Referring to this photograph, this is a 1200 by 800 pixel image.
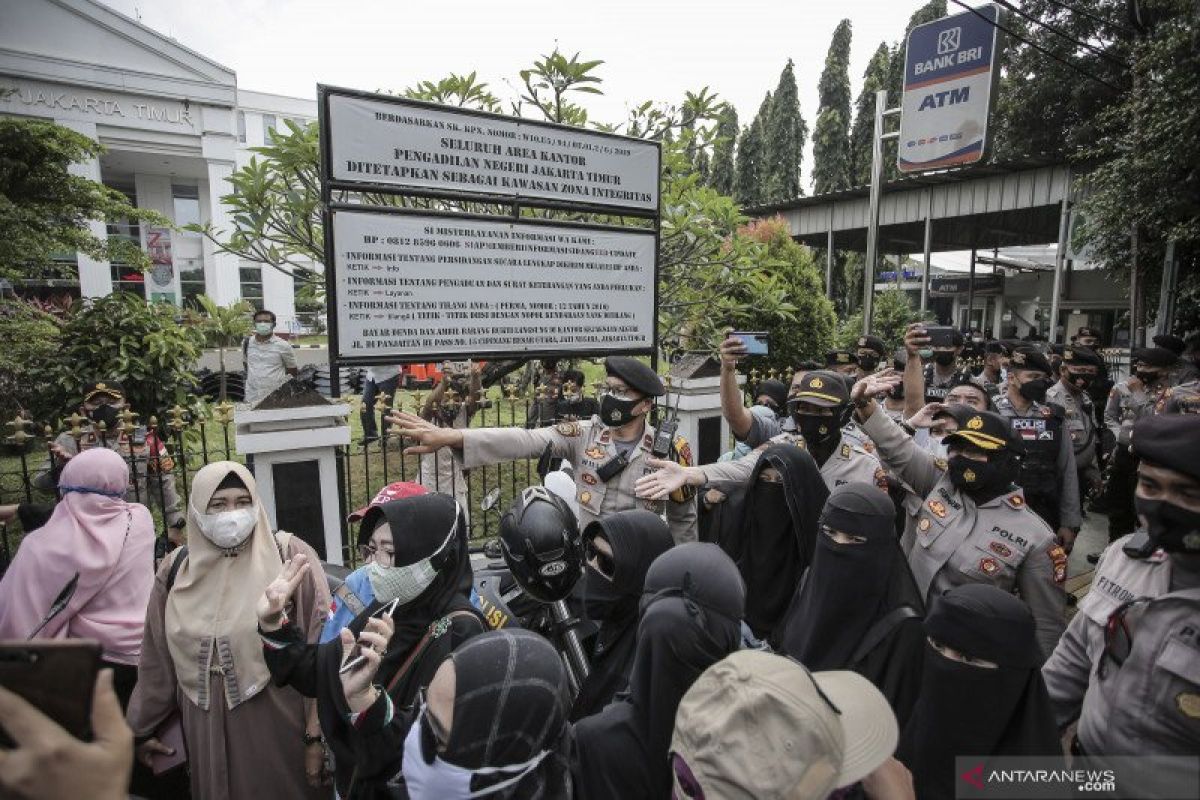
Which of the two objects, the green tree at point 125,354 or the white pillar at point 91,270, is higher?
the white pillar at point 91,270

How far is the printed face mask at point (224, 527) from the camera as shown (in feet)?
7.86

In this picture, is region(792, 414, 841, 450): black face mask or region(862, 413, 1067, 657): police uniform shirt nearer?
region(862, 413, 1067, 657): police uniform shirt

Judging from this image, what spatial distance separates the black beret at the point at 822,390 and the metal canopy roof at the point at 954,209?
501 inches

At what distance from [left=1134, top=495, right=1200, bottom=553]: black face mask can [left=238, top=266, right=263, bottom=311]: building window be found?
35847 millimetres

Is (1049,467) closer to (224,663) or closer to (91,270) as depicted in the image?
(224,663)

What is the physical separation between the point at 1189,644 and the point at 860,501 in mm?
970

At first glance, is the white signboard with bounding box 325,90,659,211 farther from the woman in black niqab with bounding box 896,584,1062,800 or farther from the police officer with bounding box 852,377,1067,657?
the woman in black niqab with bounding box 896,584,1062,800

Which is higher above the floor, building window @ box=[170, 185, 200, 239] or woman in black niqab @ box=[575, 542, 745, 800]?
building window @ box=[170, 185, 200, 239]

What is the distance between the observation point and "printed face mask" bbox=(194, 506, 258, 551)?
2.39m

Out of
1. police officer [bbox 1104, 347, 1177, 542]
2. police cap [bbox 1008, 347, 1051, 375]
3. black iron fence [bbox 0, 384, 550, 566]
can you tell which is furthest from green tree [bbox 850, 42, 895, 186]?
black iron fence [bbox 0, 384, 550, 566]

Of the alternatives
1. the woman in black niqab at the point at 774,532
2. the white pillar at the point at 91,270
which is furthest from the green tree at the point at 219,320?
the white pillar at the point at 91,270

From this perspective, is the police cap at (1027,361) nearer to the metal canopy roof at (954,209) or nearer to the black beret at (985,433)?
the black beret at (985,433)

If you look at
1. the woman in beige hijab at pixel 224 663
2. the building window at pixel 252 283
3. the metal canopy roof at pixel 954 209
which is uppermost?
the metal canopy roof at pixel 954 209

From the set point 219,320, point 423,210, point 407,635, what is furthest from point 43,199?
point 407,635
